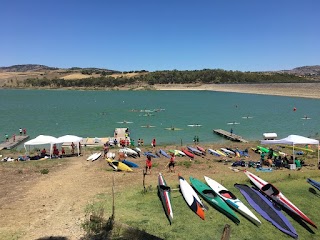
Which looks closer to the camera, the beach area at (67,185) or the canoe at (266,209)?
the beach area at (67,185)

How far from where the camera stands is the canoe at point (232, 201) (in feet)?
46.1

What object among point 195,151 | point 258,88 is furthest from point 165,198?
point 258,88

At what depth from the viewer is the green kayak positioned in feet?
46.6

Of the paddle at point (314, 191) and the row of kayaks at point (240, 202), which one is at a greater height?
the row of kayaks at point (240, 202)

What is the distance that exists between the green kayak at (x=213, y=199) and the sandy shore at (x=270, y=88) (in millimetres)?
105972

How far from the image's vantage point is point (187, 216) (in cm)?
1423

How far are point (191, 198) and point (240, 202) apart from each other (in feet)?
7.55

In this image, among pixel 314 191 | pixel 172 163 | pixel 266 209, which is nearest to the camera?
pixel 266 209

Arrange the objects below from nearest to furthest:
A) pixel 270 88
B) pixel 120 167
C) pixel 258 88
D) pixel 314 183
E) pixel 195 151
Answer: pixel 314 183 → pixel 120 167 → pixel 195 151 → pixel 270 88 → pixel 258 88

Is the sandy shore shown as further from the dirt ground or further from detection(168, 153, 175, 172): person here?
the dirt ground

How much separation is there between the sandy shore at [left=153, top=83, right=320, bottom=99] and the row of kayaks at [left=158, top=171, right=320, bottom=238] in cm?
10511

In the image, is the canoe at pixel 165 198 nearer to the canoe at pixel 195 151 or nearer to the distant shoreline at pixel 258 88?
the canoe at pixel 195 151

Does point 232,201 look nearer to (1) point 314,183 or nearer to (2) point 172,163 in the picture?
(1) point 314,183

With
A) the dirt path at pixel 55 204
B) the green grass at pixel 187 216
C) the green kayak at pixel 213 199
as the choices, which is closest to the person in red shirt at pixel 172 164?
the green grass at pixel 187 216
